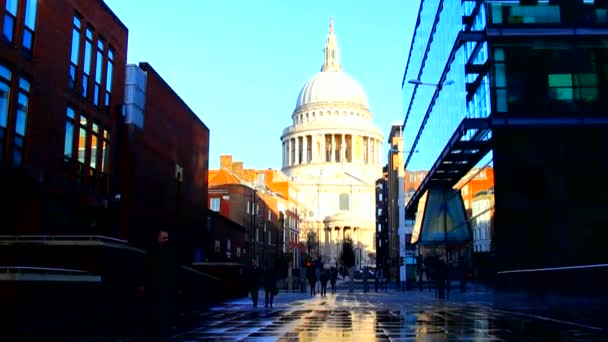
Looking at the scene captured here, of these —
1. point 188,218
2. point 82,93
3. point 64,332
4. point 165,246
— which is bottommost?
point 64,332

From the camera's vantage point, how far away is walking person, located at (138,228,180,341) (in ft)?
34.0

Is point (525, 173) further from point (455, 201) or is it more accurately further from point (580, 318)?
point (580, 318)

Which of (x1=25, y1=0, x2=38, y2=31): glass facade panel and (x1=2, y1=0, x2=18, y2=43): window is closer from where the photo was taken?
(x1=2, y1=0, x2=18, y2=43): window

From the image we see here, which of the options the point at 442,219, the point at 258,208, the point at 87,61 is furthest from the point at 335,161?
the point at 87,61

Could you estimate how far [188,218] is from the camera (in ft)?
131

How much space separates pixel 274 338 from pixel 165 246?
4083mm

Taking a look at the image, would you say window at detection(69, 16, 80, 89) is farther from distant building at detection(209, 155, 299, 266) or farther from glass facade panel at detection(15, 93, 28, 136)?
distant building at detection(209, 155, 299, 266)

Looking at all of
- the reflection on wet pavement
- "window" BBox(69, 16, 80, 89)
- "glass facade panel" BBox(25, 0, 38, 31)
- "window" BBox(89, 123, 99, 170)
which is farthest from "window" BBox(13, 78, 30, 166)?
the reflection on wet pavement

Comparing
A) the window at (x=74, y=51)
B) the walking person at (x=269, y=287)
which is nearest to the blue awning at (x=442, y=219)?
the walking person at (x=269, y=287)

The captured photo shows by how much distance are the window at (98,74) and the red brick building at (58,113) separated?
1.6 inches

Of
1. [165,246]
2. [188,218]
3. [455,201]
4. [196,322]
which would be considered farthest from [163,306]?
[455,201]

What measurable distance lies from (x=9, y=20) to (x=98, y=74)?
7.15 meters

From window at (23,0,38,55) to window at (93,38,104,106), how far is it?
5160mm

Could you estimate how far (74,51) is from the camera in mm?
26016
